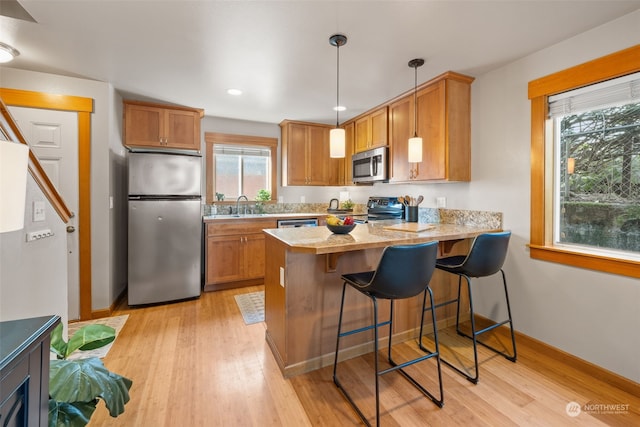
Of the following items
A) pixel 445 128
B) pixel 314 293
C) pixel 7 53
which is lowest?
pixel 314 293

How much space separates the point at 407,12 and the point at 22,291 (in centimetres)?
262

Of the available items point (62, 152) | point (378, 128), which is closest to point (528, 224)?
point (378, 128)

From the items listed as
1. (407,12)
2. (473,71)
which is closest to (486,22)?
(407,12)

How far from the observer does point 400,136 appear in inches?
125

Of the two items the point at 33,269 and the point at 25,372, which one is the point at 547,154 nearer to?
the point at 25,372

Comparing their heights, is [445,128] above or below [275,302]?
above

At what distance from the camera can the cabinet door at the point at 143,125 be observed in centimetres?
323

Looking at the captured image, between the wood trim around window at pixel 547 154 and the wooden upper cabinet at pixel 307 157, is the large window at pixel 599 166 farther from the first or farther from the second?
the wooden upper cabinet at pixel 307 157

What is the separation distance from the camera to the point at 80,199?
2766mm

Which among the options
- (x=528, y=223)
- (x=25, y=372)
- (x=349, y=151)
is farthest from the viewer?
(x=349, y=151)

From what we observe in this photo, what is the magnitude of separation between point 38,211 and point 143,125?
2.05 m

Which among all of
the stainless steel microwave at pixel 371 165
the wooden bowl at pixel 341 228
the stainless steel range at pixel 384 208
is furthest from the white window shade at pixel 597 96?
the wooden bowl at pixel 341 228

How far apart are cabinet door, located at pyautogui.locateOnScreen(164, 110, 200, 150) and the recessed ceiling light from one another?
1291mm

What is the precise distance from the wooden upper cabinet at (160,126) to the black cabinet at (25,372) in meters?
2.95
